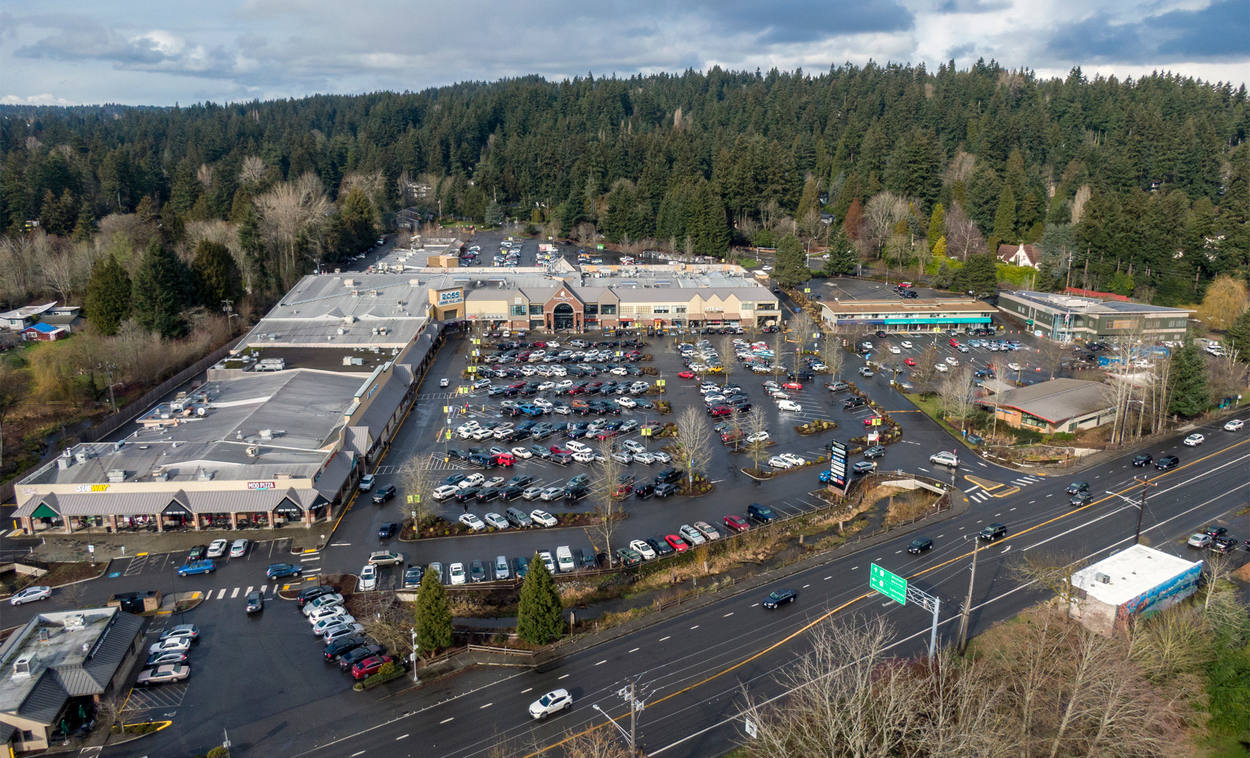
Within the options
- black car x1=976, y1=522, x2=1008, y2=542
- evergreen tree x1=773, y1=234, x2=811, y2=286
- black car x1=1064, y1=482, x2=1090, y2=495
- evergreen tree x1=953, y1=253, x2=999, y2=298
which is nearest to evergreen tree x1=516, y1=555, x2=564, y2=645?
black car x1=976, y1=522, x2=1008, y2=542

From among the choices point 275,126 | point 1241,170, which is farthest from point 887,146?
point 275,126

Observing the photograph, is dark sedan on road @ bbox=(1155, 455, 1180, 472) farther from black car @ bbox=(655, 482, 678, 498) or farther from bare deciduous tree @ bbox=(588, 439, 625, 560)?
bare deciduous tree @ bbox=(588, 439, 625, 560)

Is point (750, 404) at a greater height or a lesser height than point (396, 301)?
lesser

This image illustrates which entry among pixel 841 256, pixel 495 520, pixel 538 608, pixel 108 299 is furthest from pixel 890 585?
pixel 841 256

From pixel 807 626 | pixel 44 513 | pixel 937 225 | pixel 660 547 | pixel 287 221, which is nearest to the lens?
pixel 807 626

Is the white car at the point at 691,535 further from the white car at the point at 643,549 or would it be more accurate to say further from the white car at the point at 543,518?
the white car at the point at 543,518

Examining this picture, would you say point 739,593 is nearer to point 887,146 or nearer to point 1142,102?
point 887,146

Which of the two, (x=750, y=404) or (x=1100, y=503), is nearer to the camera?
(x=1100, y=503)

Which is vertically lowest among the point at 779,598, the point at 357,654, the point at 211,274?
the point at 357,654

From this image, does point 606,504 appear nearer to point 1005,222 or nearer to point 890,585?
point 890,585
